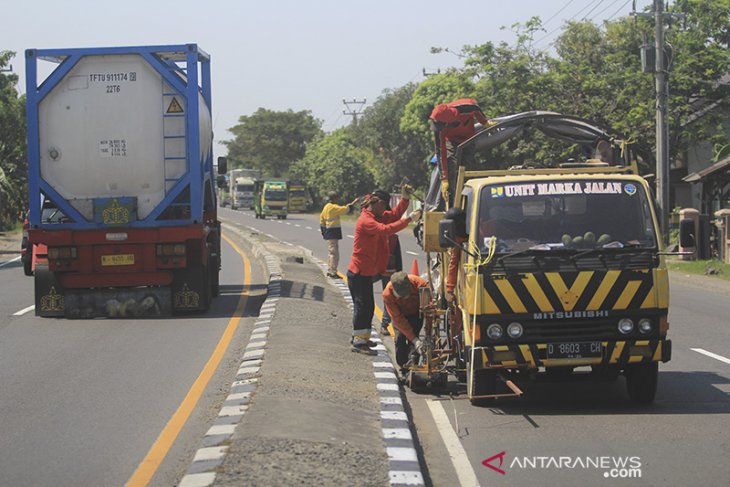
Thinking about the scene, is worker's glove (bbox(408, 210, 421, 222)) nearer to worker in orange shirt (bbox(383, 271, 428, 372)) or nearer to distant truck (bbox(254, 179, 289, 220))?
worker in orange shirt (bbox(383, 271, 428, 372))

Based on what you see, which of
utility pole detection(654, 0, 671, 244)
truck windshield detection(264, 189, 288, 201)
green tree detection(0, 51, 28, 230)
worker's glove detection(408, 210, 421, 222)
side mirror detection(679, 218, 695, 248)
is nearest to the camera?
side mirror detection(679, 218, 695, 248)

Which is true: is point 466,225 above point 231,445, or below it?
above

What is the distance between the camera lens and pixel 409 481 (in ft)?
21.7

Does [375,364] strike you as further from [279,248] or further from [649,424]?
[279,248]

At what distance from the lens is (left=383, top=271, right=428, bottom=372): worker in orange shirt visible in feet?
34.1

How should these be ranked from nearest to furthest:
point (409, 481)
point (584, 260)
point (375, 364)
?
point (409, 481)
point (584, 260)
point (375, 364)

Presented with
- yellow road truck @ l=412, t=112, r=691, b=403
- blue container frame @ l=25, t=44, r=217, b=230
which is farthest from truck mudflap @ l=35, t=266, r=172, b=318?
yellow road truck @ l=412, t=112, r=691, b=403

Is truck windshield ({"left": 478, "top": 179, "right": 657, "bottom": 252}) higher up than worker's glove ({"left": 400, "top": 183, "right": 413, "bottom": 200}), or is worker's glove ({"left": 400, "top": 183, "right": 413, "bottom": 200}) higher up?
worker's glove ({"left": 400, "top": 183, "right": 413, "bottom": 200})

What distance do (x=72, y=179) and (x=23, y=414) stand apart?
306 inches

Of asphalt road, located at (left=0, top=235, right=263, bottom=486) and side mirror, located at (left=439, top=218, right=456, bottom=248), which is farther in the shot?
side mirror, located at (left=439, top=218, right=456, bottom=248)

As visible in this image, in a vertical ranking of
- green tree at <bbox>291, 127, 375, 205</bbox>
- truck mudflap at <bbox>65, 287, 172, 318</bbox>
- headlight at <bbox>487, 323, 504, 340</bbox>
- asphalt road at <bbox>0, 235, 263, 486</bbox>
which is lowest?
asphalt road at <bbox>0, 235, 263, 486</bbox>

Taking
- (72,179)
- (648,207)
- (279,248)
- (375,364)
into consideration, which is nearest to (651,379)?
(648,207)

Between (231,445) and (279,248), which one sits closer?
(231,445)

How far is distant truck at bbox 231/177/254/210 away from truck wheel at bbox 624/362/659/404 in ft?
295
